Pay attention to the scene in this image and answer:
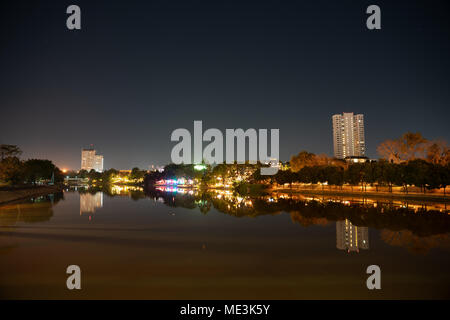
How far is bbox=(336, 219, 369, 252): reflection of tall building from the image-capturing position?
13746 millimetres

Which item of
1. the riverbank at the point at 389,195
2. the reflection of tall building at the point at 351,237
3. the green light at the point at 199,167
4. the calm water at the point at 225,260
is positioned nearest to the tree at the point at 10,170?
the calm water at the point at 225,260

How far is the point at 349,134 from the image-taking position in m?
179

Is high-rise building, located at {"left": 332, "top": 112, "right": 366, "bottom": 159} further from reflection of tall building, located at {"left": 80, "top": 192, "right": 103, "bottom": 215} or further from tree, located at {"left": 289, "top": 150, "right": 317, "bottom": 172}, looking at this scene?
reflection of tall building, located at {"left": 80, "top": 192, "right": 103, "bottom": 215}

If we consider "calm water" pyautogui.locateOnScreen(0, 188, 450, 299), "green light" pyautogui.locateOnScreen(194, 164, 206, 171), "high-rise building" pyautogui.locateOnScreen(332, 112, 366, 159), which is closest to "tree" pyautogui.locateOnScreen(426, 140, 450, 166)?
"calm water" pyautogui.locateOnScreen(0, 188, 450, 299)

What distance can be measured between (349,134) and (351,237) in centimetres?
17875

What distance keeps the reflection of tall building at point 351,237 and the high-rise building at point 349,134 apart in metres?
170

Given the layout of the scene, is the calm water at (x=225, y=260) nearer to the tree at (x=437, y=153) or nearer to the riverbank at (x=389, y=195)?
the riverbank at (x=389, y=195)

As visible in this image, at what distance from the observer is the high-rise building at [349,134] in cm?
17775

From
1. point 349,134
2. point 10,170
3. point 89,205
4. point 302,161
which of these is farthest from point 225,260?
point 349,134

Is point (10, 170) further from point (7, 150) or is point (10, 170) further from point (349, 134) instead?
point (349, 134)

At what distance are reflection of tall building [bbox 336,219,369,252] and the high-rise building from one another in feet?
558

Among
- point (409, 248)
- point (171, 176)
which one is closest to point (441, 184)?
point (409, 248)

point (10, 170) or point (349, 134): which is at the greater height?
point (349, 134)
